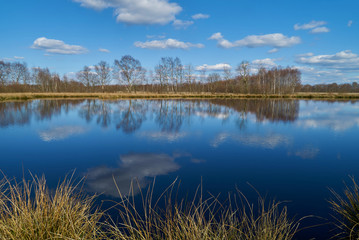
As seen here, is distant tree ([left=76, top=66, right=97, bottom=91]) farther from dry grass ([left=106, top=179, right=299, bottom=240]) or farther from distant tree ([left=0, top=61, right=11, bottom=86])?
dry grass ([left=106, top=179, right=299, bottom=240])

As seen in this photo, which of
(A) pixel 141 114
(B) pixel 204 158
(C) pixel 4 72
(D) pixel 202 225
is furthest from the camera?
(C) pixel 4 72

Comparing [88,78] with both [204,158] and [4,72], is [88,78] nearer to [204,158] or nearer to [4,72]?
[4,72]

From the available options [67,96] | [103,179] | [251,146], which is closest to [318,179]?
[251,146]

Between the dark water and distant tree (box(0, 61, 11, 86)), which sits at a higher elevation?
distant tree (box(0, 61, 11, 86))

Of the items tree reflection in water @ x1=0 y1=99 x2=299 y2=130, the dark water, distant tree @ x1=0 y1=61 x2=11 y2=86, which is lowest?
the dark water

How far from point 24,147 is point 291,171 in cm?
896

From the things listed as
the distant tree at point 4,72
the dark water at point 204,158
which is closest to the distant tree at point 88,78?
the distant tree at point 4,72

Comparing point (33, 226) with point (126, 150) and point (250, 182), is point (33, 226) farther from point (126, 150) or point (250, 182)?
point (126, 150)

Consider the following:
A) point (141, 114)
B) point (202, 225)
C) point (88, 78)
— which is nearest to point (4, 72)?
point (88, 78)

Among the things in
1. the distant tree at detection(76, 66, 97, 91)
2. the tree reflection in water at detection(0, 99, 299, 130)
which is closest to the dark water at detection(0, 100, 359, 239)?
the tree reflection in water at detection(0, 99, 299, 130)

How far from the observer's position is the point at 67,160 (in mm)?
6145

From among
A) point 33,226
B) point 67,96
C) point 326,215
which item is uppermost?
point 67,96

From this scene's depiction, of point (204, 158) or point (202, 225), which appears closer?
point (202, 225)

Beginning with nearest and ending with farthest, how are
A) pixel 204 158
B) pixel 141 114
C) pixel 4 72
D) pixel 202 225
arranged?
pixel 202 225 < pixel 204 158 < pixel 141 114 < pixel 4 72
